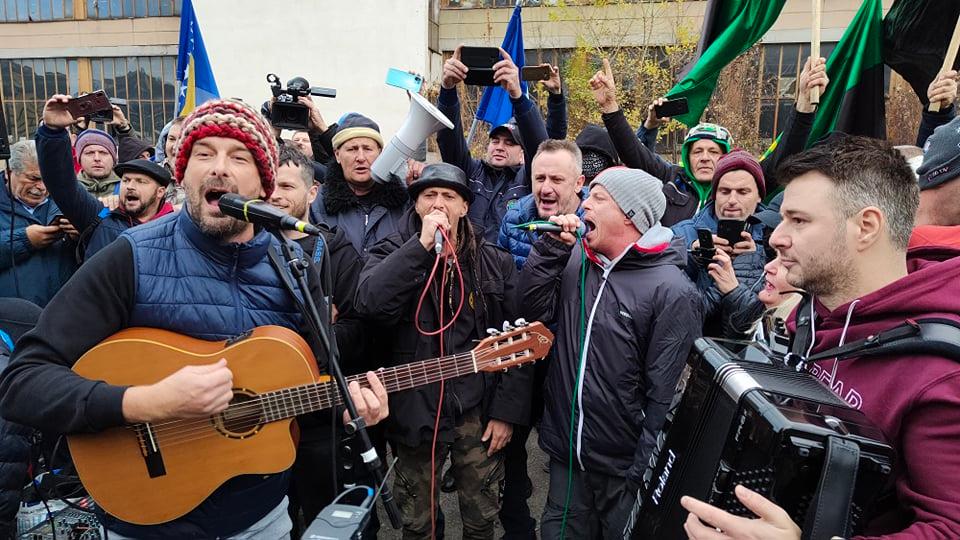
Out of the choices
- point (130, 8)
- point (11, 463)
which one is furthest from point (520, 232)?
point (130, 8)

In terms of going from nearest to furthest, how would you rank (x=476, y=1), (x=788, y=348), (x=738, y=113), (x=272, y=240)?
1. (x=788, y=348)
2. (x=272, y=240)
3. (x=738, y=113)
4. (x=476, y=1)

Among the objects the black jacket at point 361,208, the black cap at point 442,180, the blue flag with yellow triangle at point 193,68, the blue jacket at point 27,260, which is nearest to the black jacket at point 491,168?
the black jacket at point 361,208

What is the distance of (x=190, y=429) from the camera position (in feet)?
7.54

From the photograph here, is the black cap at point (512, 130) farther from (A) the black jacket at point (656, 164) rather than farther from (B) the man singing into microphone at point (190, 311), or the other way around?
(B) the man singing into microphone at point (190, 311)

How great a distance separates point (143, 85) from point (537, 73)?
2385 cm

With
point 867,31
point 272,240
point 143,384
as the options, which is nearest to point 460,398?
point 272,240

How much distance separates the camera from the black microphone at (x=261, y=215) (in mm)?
1983

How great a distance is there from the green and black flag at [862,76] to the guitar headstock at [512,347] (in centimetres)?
292

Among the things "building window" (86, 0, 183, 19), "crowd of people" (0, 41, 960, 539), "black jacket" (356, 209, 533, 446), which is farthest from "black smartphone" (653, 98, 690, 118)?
"building window" (86, 0, 183, 19)

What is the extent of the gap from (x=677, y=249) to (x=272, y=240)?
6.72 ft

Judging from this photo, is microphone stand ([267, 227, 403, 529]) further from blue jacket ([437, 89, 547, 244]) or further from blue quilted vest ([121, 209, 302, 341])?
blue jacket ([437, 89, 547, 244])

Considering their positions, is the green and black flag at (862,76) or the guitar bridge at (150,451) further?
the green and black flag at (862,76)

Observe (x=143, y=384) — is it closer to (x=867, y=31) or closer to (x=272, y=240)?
(x=272, y=240)

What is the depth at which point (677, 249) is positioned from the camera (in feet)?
10.7
